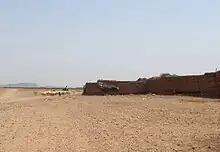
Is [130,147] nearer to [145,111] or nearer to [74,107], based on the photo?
[145,111]

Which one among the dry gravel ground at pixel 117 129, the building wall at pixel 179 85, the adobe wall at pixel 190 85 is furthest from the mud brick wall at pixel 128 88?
the dry gravel ground at pixel 117 129

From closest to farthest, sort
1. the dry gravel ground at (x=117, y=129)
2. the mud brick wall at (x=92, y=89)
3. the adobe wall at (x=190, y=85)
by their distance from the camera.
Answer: the dry gravel ground at (x=117, y=129) < the adobe wall at (x=190, y=85) < the mud brick wall at (x=92, y=89)

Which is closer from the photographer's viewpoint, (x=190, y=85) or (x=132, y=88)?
(x=190, y=85)

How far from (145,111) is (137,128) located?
4.41 m

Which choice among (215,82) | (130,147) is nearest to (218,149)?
(130,147)

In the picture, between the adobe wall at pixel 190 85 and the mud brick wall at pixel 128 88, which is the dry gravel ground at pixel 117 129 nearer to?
the adobe wall at pixel 190 85

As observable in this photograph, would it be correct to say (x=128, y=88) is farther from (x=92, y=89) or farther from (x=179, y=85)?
(x=179, y=85)

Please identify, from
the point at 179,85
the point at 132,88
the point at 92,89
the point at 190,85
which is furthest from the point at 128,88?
the point at 190,85

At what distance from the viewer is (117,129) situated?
15547 mm

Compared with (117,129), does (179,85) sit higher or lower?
higher

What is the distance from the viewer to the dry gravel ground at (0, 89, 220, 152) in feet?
42.3

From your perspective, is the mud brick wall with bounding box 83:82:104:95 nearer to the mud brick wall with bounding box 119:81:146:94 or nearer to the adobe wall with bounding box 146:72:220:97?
the mud brick wall with bounding box 119:81:146:94

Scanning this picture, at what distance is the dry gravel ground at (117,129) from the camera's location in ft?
42.3

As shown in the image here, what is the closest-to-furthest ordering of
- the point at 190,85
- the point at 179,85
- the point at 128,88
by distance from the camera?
the point at 190,85 → the point at 179,85 → the point at 128,88
